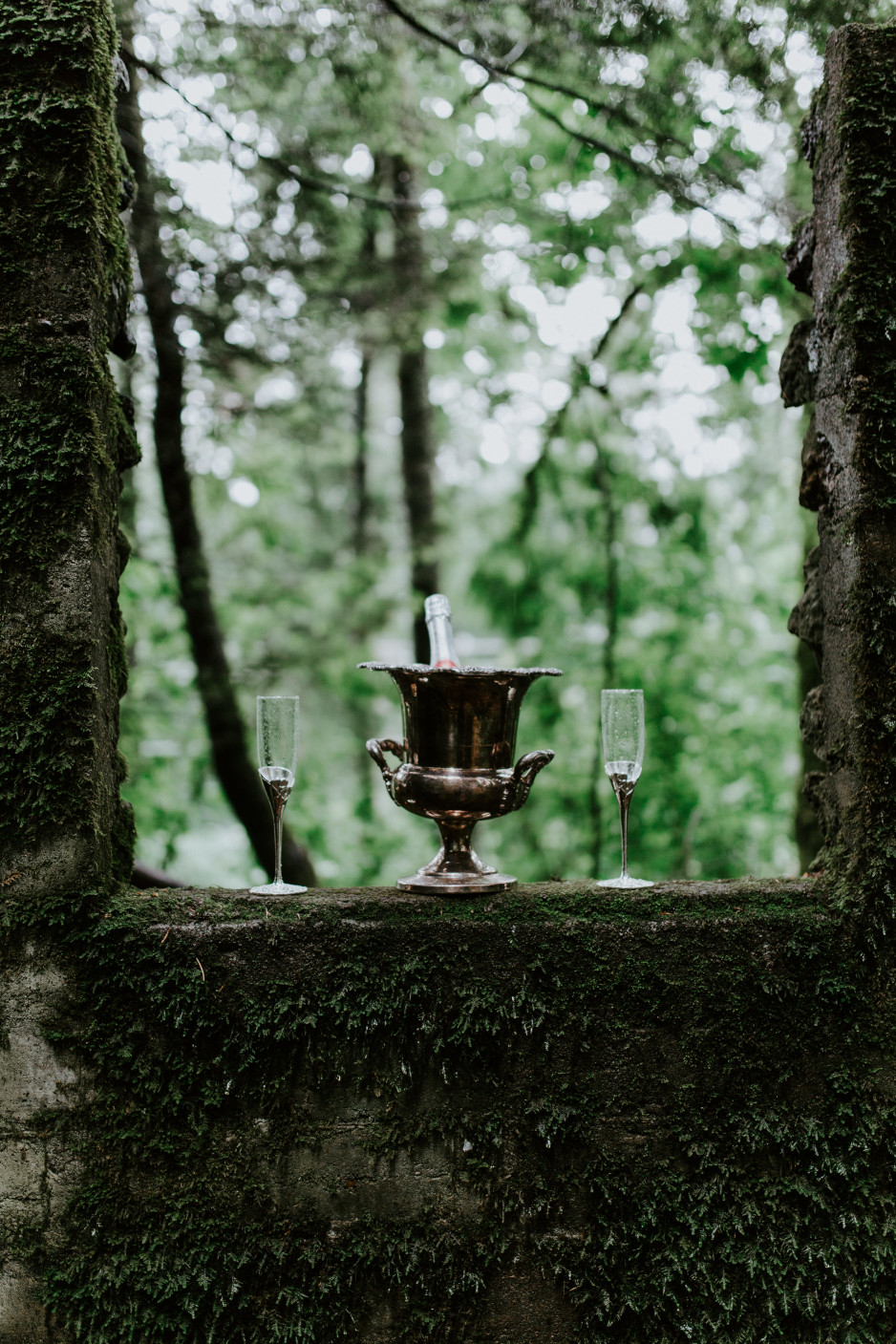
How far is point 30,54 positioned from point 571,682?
6.34m

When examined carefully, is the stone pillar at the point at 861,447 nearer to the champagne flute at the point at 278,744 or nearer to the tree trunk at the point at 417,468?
the champagne flute at the point at 278,744

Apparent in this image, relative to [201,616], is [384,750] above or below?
below

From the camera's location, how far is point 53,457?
1.73 metres

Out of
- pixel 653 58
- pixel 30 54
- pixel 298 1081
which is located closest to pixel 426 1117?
pixel 298 1081

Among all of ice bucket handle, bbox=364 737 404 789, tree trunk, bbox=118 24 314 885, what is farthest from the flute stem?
tree trunk, bbox=118 24 314 885

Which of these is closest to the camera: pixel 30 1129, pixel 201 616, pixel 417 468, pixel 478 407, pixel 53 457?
pixel 30 1129

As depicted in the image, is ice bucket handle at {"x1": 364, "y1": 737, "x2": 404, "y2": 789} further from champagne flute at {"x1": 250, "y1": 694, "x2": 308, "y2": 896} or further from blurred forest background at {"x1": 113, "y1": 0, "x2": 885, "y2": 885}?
blurred forest background at {"x1": 113, "y1": 0, "x2": 885, "y2": 885}

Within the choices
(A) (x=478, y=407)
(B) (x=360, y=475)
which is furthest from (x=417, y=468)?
(B) (x=360, y=475)

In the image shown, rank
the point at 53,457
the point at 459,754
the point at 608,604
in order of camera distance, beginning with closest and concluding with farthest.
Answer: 1. the point at 53,457
2. the point at 459,754
3. the point at 608,604

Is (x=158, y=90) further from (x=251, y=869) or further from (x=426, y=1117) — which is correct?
(x=251, y=869)

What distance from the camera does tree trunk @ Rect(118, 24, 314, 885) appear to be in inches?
185

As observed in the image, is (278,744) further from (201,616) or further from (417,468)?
(417,468)

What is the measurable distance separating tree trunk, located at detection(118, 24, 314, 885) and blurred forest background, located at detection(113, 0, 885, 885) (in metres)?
0.02

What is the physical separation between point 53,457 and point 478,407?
740 centimetres
